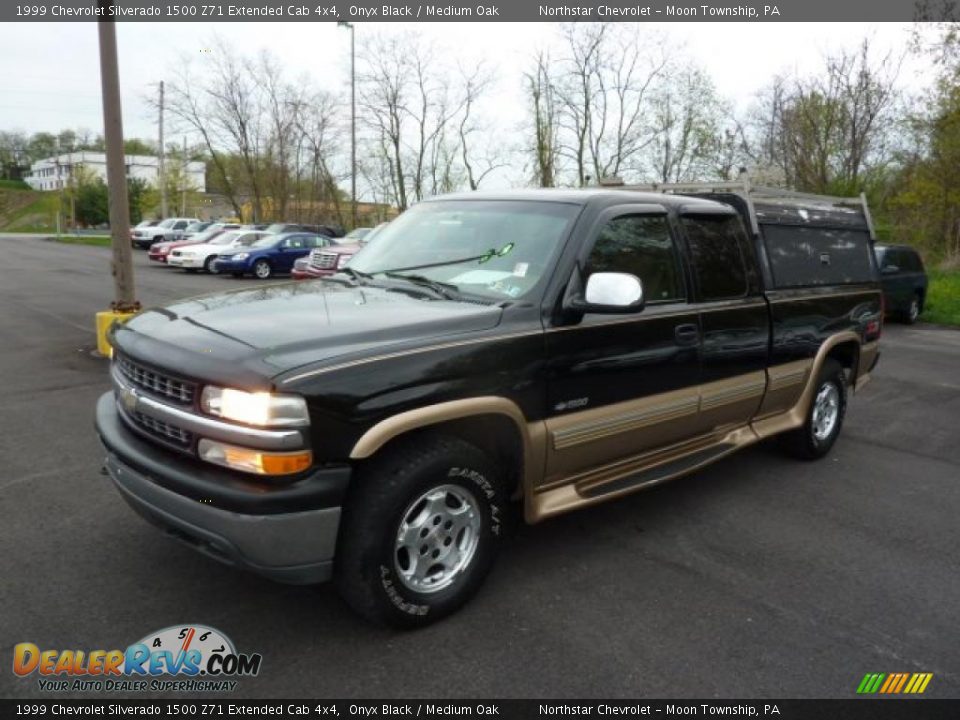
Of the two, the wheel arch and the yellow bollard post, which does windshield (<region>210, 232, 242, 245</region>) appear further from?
the wheel arch

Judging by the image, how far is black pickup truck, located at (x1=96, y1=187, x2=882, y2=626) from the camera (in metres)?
2.76

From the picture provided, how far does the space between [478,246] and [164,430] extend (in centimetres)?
182

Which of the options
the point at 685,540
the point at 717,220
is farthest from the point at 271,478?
the point at 717,220

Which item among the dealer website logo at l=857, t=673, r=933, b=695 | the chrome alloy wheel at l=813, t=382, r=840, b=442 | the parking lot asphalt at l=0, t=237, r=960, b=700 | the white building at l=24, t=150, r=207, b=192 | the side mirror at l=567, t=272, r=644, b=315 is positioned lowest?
the dealer website logo at l=857, t=673, r=933, b=695

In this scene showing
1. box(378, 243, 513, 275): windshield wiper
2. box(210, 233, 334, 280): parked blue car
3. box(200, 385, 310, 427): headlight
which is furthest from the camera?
box(210, 233, 334, 280): parked blue car

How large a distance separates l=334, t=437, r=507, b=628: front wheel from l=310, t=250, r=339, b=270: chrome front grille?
1745cm

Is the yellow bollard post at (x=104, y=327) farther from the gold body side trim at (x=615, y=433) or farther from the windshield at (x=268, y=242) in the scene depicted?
the windshield at (x=268, y=242)

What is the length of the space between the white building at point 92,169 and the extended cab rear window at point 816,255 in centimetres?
6281

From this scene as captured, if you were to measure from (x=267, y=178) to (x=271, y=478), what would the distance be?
48846 mm

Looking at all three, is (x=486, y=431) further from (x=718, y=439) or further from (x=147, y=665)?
(x=718, y=439)

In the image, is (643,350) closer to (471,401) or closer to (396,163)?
(471,401)

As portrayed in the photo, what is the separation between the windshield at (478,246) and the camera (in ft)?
12.1

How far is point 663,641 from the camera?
3162 mm

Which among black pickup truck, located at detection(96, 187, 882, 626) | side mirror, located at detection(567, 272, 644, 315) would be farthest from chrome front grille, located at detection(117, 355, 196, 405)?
side mirror, located at detection(567, 272, 644, 315)
